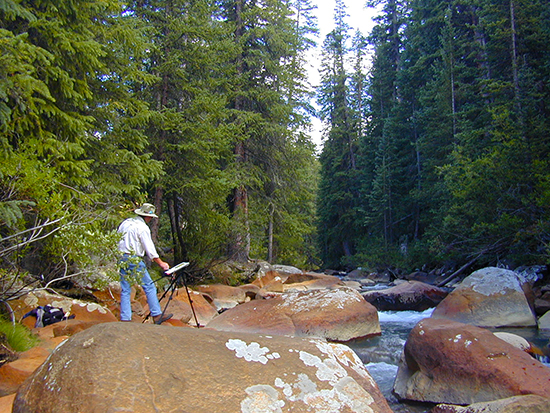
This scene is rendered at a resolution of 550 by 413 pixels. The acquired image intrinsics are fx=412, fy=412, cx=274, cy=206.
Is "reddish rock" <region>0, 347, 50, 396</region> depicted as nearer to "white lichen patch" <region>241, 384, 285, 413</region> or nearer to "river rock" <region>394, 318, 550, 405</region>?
"white lichen patch" <region>241, 384, 285, 413</region>

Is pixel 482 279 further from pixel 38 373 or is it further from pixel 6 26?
pixel 6 26

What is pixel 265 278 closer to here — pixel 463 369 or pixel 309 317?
pixel 309 317

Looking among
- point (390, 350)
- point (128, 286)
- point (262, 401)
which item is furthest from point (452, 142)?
point (262, 401)

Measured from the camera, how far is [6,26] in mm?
7219

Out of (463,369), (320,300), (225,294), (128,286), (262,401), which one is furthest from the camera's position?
(225,294)

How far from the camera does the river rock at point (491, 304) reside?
9.12 meters

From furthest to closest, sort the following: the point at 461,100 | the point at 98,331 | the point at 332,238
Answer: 1. the point at 332,238
2. the point at 461,100
3. the point at 98,331

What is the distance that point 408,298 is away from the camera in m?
12.8

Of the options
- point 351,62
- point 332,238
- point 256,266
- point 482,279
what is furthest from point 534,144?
point 351,62

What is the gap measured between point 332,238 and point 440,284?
67.4 ft

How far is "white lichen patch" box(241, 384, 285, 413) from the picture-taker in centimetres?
262

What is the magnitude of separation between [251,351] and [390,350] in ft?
18.3

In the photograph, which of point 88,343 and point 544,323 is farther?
point 544,323

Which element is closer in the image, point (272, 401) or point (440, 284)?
point (272, 401)
